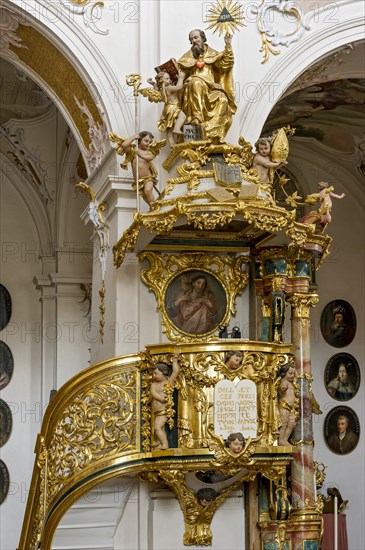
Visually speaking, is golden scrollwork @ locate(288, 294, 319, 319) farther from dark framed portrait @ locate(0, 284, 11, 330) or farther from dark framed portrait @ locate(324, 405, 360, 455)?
dark framed portrait @ locate(0, 284, 11, 330)

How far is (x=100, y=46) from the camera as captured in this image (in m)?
12.2

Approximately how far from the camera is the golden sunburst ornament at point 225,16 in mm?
12172

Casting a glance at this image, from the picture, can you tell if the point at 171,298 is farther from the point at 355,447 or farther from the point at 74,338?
the point at 355,447

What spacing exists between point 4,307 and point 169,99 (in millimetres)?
5772

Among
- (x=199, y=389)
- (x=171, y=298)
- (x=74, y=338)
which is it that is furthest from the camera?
(x=74, y=338)

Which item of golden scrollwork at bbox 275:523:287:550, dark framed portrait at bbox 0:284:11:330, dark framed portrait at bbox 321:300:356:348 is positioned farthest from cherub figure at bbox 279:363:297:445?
dark framed portrait at bbox 0:284:11:330

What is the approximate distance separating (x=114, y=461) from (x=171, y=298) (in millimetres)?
1745

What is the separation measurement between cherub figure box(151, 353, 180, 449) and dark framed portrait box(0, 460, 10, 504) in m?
5.52

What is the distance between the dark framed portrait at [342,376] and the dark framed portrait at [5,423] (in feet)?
13.5

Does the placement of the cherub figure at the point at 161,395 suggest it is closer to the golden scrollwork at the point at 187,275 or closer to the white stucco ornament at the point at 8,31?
the golden scrollwork at the point at 187,275

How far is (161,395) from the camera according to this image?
1090 centimetres

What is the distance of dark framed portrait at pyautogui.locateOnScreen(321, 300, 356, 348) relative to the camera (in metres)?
16.5

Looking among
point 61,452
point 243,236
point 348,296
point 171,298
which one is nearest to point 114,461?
point 61,452

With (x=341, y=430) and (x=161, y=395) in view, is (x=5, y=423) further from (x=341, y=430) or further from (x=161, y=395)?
(x=161, y=395)
